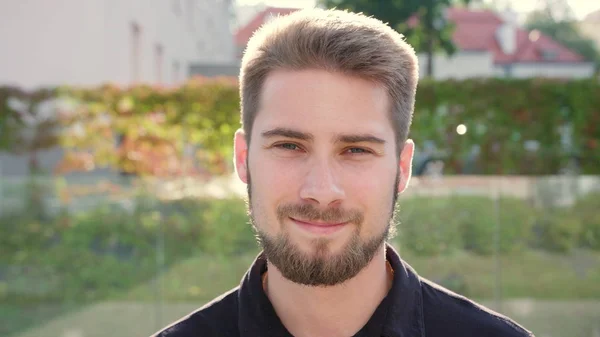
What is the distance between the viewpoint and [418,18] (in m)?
20.5

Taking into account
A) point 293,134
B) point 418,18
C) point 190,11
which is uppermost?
point 190,11

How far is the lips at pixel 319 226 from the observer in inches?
85.6

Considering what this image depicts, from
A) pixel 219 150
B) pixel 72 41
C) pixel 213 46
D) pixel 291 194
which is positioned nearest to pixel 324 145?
pixel 291 194

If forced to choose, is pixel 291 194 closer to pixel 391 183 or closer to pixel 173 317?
pixel 391 183

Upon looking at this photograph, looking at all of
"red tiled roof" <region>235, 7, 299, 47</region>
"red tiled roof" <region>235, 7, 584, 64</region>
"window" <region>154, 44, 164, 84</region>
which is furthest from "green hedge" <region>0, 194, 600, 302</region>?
"red tiled roof" <region>235, 7, 584, 64</region>

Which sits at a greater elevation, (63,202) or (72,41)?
(72,41)

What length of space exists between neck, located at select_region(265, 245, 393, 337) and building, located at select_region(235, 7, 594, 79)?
119 ft

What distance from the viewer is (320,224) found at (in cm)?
217

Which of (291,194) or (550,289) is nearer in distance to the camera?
(291,194)

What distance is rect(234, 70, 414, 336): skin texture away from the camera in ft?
7.15

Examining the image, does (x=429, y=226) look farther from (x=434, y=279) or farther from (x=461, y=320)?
(x=461, y=320)

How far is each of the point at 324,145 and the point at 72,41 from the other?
465 inches

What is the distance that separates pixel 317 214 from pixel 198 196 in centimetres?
580

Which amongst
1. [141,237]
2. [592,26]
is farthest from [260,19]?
[592,26]
